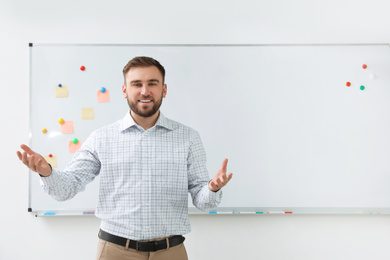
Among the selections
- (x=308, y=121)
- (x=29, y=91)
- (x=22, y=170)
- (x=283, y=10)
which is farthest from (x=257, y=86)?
(x=22, y=170)

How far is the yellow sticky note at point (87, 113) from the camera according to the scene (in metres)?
2.18

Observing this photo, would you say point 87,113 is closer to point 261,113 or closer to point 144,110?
point 144,110

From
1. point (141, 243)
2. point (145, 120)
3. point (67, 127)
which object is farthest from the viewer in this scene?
point (67, 127)

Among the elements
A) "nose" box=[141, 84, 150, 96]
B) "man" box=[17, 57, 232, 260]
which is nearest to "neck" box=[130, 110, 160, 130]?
"man" box=[17, 57, 232, 260]

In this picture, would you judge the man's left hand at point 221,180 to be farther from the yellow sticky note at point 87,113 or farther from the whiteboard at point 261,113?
the yellow sticky note at point 87,113

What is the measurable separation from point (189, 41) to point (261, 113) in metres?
0.71

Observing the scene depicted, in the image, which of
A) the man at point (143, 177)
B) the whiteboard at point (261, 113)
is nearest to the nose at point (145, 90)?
the man at point (143, 177)

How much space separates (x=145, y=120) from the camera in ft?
4.74

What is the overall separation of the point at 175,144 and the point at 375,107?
1556 mm

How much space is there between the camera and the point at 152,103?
1395 millimetres

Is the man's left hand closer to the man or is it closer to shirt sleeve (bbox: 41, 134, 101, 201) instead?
the man

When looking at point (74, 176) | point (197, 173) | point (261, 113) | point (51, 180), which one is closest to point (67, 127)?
point (74, 176)

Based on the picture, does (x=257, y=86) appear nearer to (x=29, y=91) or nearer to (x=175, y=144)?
(x=175, y=144)

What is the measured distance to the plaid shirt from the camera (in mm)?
1340
